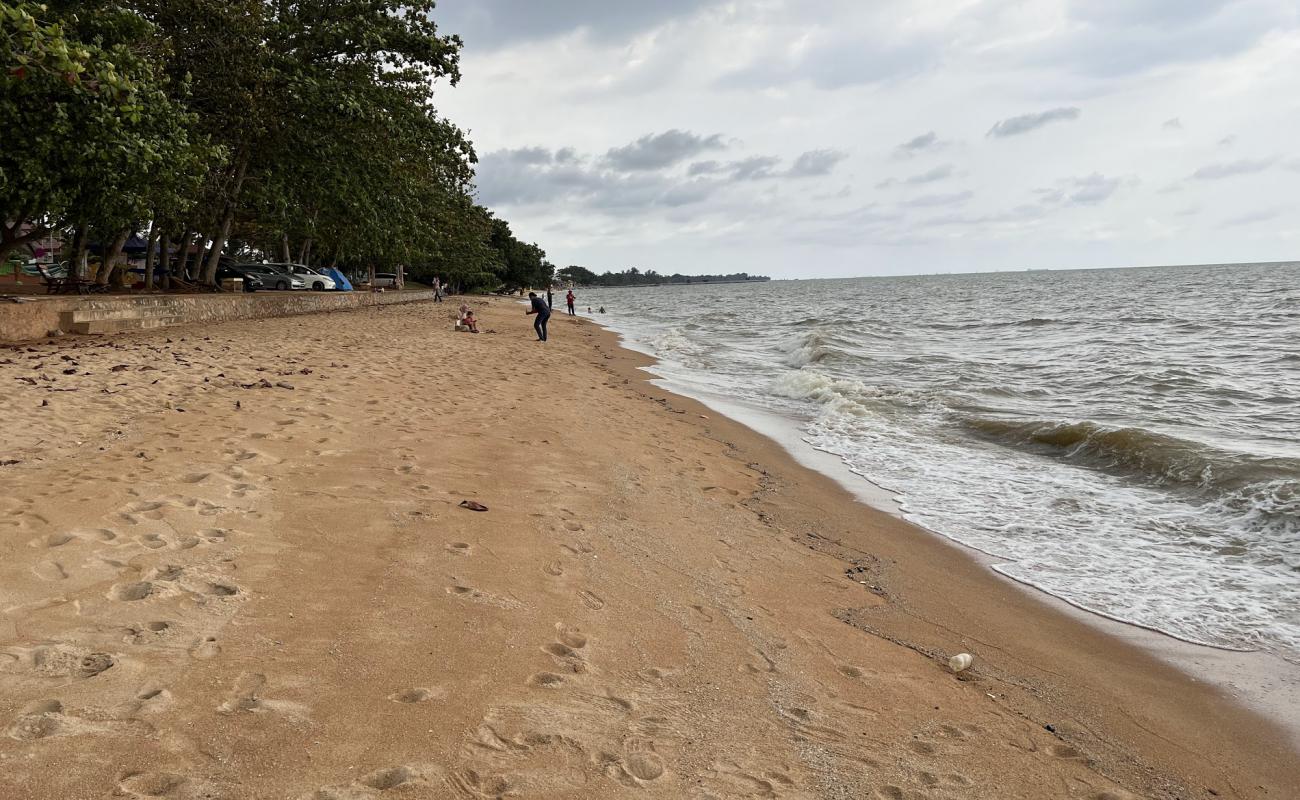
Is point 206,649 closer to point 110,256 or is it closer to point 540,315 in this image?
point 540,315

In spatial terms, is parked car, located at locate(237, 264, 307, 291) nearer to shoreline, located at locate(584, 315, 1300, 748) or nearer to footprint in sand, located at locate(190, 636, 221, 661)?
shoreline, located at locate(584, 315, 1300, 748)

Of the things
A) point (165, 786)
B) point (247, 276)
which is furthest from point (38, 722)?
point (247, 276)

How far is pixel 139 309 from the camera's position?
52.5 ft

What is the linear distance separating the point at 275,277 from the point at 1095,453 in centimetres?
3523

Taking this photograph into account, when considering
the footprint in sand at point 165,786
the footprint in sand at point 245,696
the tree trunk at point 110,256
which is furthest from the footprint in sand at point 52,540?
the tree trunk at point 110,256

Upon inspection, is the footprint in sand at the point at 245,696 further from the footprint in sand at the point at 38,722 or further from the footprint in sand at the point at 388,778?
the footprint in sand at the point at 388,778

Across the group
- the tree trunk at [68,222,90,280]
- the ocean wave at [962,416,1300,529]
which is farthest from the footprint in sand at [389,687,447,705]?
the tree trunk at [68,222,90,280]

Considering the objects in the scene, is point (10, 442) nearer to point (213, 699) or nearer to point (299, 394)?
point (299, 394)

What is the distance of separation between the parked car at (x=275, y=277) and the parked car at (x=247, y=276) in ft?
0.57

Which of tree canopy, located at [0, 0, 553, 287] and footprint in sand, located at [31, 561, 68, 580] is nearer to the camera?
footprint in sand, located at [31, 561, 68, 580]

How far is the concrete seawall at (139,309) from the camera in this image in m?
12.8

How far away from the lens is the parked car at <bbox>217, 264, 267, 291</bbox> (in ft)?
111

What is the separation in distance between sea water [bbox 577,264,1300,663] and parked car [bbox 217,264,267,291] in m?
22.3

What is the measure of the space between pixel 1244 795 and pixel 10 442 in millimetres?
8771
